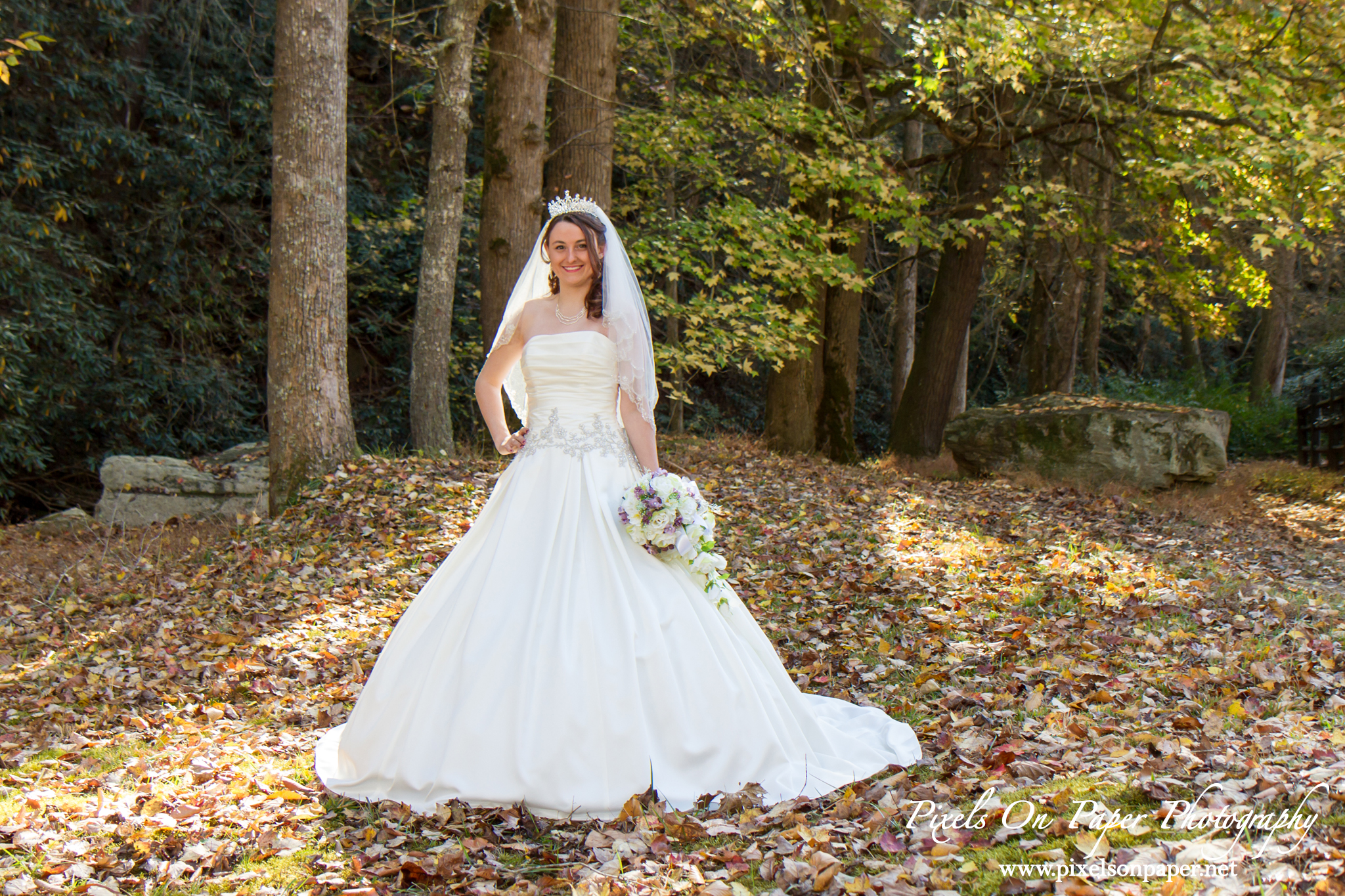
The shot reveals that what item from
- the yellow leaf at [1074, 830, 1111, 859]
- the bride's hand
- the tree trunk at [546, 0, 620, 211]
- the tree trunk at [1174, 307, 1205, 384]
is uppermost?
the tree trunk at [546, 0, 620, 211]

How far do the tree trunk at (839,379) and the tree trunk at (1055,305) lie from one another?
3.08m

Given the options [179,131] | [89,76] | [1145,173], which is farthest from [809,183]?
[89,76]

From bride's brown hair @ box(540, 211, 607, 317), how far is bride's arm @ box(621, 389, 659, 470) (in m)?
0.44

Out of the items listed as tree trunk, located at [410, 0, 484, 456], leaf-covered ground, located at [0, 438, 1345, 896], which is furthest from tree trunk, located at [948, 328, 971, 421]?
tree trunk, located at [410, 0, 484, 456]

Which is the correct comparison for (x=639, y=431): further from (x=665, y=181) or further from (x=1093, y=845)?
(x=665, y=181)

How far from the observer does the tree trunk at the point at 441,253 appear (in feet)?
31.9

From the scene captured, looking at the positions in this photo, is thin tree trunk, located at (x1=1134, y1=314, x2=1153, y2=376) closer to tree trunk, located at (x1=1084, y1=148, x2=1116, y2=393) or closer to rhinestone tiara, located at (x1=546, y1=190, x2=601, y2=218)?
tree trunk, located at (x1=1084, y1=148, x2=1116, y2=393)

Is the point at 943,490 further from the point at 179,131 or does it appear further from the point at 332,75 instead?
the point at 179,131

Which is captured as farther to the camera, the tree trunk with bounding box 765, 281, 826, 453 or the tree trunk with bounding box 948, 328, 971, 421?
the tree trunk with bounding box 948, 328, 971, 421

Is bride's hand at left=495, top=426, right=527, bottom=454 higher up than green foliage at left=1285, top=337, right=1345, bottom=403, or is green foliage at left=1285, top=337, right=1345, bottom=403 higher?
green foliage at left=1285, top=337, right=1345, bottom=403

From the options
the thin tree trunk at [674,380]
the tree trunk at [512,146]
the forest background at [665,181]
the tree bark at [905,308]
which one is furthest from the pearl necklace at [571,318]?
the tree bark at [905,308]

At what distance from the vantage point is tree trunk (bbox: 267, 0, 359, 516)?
320 inches

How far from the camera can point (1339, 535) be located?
1017cm

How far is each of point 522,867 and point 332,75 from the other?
7.23 meters
